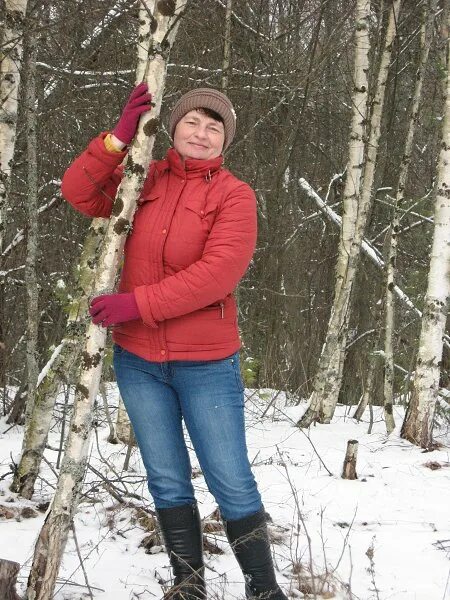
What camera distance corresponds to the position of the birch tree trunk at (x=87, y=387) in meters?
2.38

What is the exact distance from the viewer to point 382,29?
7.75m

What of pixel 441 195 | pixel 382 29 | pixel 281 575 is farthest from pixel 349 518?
pixel 382 29

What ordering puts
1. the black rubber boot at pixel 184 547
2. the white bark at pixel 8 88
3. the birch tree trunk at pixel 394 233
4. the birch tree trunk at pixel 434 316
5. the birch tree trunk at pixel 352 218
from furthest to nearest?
the birch tree trunk at pixel 352 218 → the birch tree trunk at pixel 394 233 → the birch tree trunk at pixel 434 316 → the white bark at pixel 8 88 → the black rubber boot at pixel 184 547

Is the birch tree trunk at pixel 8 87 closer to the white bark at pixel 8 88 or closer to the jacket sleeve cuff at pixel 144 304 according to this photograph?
the white bark at pixel 8 88

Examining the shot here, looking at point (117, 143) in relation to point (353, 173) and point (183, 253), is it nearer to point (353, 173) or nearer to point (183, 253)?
point (183, 253)

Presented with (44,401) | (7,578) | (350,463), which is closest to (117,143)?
(7,578)

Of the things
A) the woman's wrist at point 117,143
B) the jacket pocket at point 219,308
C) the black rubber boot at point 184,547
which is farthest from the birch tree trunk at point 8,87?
the black rubber boot at point 184,547

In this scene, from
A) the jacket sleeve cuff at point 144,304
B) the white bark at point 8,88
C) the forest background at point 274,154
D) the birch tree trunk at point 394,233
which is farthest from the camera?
the birch tree trunk at point 394,233

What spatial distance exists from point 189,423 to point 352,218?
5332 mm

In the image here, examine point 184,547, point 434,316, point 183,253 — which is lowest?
point 184,547

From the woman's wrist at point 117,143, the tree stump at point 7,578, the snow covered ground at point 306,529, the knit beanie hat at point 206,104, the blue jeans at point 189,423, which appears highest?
the knit beanie hat at point 206,104

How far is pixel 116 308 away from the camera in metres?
2.25

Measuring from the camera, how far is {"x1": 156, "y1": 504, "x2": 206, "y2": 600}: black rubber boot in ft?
8.16

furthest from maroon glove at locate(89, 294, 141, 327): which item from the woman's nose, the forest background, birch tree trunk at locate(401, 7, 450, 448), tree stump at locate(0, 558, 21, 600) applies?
birch tree trunk at locate(401, 7, 450, 448)
